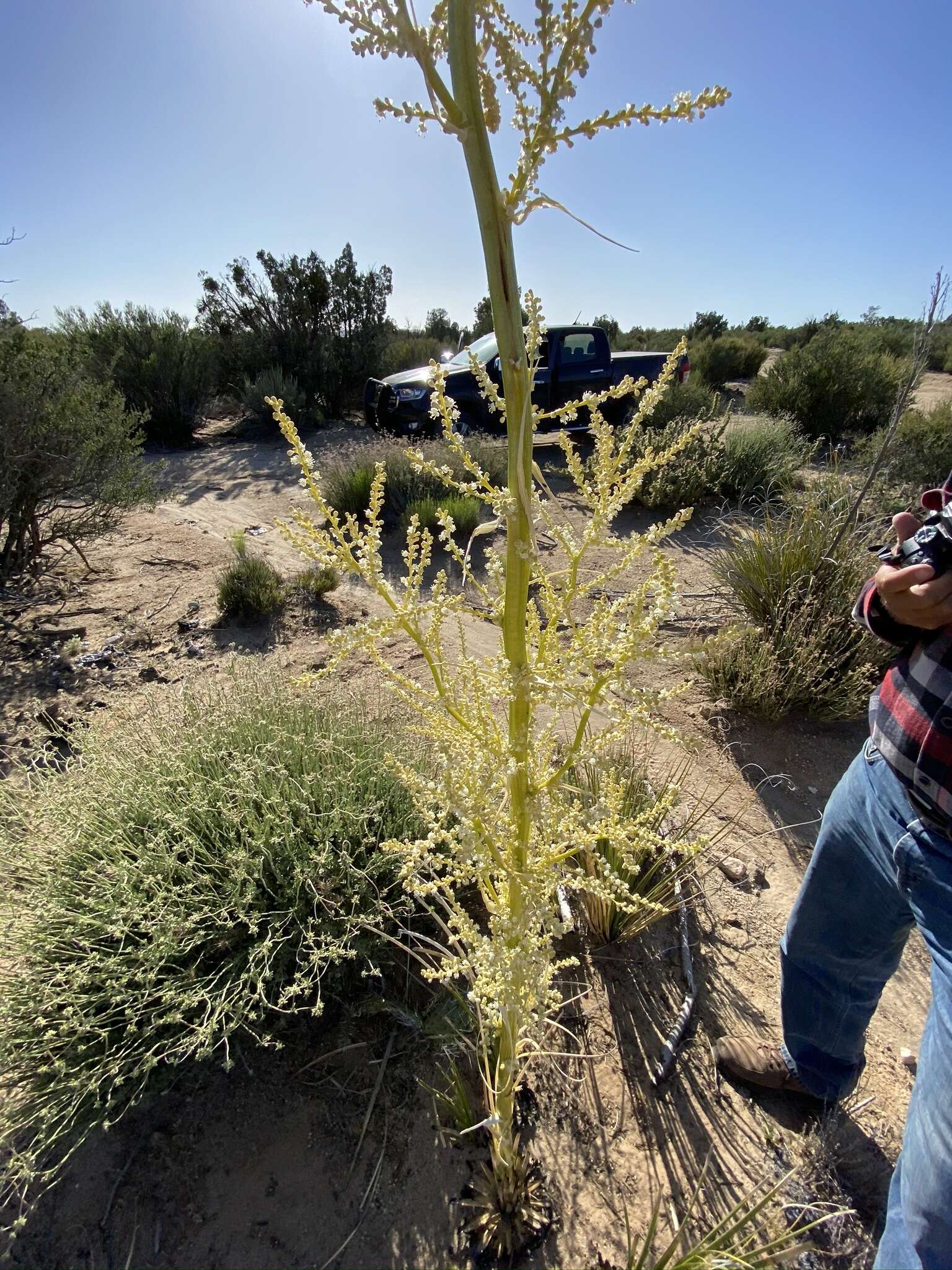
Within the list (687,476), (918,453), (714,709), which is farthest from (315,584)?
(918,453)

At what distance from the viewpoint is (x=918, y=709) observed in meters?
1.16

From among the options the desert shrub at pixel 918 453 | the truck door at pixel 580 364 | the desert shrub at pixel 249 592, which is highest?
the truck door at pixel 580 364

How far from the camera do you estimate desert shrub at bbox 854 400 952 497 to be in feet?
21.2

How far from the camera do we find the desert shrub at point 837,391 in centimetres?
977

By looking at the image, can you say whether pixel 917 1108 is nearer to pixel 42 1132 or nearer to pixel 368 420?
pixel 42 1132

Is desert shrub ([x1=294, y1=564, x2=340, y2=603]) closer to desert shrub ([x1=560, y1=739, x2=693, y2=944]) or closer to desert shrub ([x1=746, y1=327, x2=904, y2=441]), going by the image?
desert shrub ([x1=560, y1=739, x2=693, y2=944])

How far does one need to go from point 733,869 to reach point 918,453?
673 centimetres

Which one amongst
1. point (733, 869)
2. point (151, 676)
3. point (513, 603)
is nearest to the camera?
point (513, 603)

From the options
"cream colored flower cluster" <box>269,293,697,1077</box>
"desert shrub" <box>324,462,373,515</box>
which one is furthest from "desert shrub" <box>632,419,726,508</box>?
"cream colored flower cluster" <box>269,293,697,1077</box>

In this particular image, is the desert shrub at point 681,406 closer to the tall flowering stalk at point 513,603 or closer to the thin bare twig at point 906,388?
the thin bare twig at point 906,388

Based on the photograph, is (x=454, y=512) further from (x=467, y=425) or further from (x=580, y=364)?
(x=580, y=364)

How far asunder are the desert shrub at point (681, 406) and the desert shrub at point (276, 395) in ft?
20.8

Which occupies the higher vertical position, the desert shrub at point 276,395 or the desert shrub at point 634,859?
the desert shrub at point 276,395

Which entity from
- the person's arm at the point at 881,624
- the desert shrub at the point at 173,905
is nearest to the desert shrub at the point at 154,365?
the desert shrub at the point at 173,905
